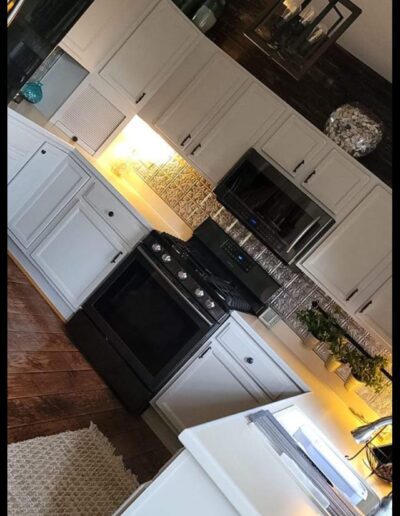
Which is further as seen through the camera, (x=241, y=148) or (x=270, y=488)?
(x=241, y=148)

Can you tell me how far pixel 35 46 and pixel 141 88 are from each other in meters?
0.93

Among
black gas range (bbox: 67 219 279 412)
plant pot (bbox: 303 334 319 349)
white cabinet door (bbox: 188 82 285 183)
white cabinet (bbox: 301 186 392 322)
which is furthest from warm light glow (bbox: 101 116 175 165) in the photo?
plant pot (bbox: 303 334 319 349)

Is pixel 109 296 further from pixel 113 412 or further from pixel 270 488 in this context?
pixel 270 488

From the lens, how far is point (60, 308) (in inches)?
120

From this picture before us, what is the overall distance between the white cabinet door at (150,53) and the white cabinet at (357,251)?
1565mm

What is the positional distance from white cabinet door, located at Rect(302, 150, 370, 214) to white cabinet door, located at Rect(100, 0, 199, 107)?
1214 millimetres

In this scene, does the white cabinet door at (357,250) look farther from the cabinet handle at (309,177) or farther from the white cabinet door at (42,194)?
the white cabinet door at (42,194)

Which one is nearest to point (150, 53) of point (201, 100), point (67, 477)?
point (201, 100)

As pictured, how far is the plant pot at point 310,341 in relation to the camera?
122 inches

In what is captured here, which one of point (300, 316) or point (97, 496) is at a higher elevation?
point (300, 316)

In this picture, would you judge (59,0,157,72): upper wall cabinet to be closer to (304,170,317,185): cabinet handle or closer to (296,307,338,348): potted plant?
(304,170,317,185): cabinet handle

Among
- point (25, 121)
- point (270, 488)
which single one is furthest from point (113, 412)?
point (25, 121)

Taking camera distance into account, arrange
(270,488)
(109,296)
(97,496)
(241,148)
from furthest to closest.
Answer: (241,148)
(109,296)
(97,496)
(270,488)

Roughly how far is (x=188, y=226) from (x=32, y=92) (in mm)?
1393
